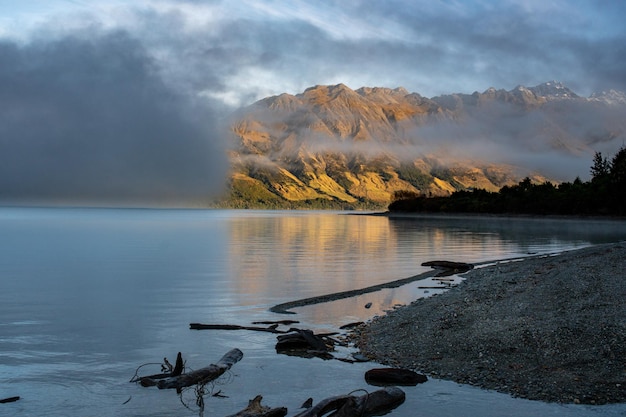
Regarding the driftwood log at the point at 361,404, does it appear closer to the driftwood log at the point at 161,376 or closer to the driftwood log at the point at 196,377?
the driftwood log at the point at 196,377

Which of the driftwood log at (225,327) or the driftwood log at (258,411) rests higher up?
the driftwood log at (258,411)

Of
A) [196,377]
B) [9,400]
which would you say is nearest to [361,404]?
[196,377]

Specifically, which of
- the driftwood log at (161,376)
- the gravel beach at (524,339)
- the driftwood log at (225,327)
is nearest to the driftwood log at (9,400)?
the driftwood log at (161,376)

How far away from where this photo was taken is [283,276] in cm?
4728

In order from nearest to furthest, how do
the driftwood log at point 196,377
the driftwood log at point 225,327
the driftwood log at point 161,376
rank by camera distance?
1. the driftwood log at point 196,377
2. the driftwood log at point 161,376
3. the driftwood log at point 225,327

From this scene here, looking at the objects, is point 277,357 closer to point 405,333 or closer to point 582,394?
point 405,333

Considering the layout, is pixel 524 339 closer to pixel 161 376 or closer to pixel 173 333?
pixel 161 376

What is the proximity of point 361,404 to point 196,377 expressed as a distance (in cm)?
586

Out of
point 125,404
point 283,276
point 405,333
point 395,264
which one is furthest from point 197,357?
point 395,264

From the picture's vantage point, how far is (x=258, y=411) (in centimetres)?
1429

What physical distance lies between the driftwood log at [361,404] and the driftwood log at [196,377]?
5036 millimetres

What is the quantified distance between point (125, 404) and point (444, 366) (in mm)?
9914

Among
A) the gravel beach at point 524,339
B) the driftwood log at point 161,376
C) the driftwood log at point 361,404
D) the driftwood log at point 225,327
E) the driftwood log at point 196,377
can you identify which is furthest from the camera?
the driftwood log at point 225,327

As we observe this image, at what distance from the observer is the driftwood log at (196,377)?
1708 cm
